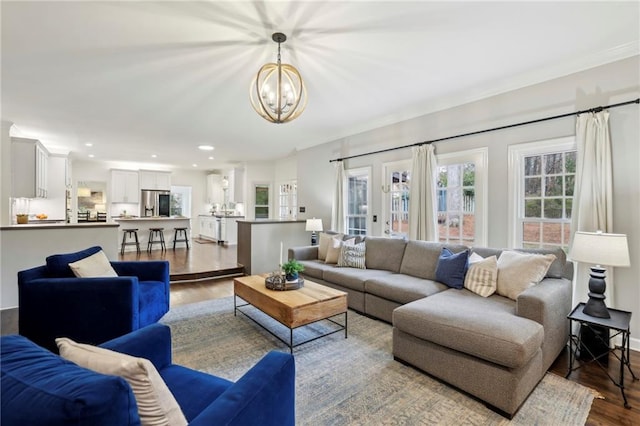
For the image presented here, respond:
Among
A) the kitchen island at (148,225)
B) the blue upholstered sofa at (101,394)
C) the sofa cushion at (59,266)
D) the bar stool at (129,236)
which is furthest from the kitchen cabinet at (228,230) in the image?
the blue upholstered sofa at (101,394)

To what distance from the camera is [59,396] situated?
26.1 inches

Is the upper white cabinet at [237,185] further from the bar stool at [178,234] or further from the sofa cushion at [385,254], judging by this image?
the sofa cushion at [385,254]

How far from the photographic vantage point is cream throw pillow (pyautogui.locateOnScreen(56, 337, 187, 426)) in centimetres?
87

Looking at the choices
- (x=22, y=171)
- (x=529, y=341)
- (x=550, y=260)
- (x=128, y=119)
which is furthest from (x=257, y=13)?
(x=22, y=171)

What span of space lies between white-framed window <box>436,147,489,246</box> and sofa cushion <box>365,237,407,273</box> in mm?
726

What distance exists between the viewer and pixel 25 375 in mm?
737

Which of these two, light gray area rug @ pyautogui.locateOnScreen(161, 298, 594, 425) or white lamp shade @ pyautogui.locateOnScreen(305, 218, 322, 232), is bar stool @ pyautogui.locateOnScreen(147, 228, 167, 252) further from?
light gray area rug @ pyautogui.locateOnScreen(161, 298, 594, 425)

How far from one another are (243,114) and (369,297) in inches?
130

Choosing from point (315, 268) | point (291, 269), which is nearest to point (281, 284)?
point (291, 269)

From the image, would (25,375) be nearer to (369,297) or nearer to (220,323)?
(220,323)

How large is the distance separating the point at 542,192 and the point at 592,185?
20.0 inches

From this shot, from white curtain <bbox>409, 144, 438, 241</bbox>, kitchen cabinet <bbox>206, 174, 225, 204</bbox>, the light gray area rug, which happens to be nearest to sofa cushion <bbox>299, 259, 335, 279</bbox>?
the light gray area rug

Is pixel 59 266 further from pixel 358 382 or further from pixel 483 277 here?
pixel 483 277

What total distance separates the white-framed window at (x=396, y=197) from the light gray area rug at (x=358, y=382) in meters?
1.85
